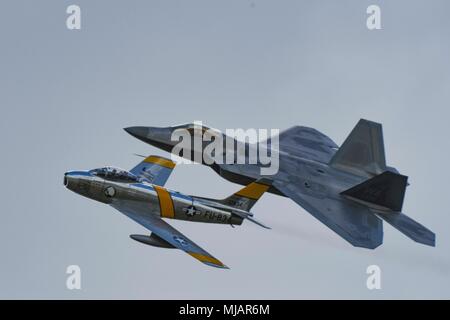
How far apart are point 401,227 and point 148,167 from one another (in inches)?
559

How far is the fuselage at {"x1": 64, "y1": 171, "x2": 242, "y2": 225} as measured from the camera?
51.6 metres

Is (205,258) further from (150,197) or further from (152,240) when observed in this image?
(150,197)

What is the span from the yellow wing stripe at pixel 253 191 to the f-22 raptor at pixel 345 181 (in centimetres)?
232

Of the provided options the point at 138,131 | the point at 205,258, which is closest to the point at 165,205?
the point at 205,258

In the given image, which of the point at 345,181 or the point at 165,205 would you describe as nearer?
the point at 165,205

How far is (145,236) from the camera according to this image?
50531mm

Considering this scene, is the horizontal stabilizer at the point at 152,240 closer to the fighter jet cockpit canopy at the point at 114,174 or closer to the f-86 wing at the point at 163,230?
the f-86 wing at the point at 163,230

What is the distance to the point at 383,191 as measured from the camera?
180ft

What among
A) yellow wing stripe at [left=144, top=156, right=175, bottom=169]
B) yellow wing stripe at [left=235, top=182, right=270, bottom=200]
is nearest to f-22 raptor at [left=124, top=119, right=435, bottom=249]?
yellow wing stripe at [left=144, top=156, right=175, bottom=169]

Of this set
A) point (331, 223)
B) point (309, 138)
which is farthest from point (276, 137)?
point (331, 223)

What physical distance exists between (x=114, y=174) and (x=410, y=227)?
16.0 meters

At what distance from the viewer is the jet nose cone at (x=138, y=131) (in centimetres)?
5856

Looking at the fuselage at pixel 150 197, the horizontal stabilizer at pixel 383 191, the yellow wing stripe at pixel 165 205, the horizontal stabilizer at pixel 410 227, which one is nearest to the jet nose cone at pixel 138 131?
the fuselage at pixel 150 197

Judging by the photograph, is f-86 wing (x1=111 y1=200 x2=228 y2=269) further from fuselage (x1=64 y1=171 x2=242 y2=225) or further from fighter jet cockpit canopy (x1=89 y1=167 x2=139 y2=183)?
fighter jet cockpit canopy (x1=89 y1=167 x2=139 y2=183)
